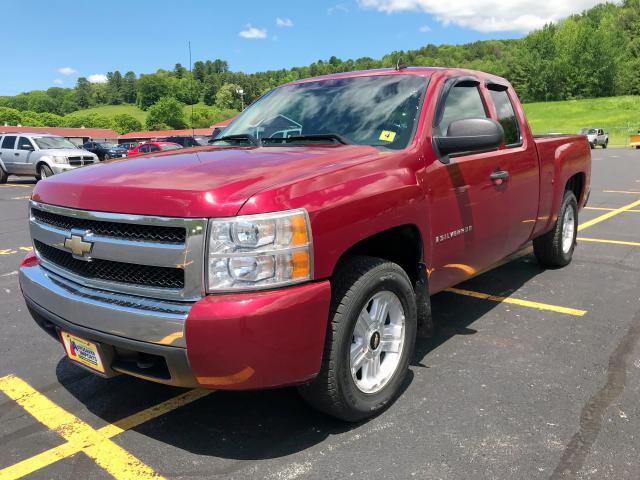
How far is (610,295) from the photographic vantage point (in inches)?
199

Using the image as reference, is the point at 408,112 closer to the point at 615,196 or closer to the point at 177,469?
the point at 177,469

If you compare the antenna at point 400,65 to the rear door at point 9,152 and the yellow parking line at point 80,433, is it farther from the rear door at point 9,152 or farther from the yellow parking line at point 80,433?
the rear door at point 9,152

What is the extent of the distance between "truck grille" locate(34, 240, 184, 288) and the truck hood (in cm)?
26

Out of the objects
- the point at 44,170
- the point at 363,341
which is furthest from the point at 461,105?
the point at 44,170

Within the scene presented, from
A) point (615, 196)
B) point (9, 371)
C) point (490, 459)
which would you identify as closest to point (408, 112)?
point (490, 459)

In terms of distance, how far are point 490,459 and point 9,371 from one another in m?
3.10

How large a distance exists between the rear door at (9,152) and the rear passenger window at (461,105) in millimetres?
19255

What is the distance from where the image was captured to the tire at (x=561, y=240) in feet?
18.6

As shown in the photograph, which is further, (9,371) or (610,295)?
(610,295)

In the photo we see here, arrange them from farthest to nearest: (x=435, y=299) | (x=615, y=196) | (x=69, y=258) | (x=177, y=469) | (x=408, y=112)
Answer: (x=615, y=196)
(x=435, y=299)
(x=408, y=112)
(x=69, y=258)
(x=177, y=469)

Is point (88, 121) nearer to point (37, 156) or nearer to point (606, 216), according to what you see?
point (37, 156)

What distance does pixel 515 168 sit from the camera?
427 centimetres

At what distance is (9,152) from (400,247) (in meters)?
20.1

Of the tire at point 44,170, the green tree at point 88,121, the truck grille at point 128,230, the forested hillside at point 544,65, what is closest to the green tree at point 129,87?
the forested hillside at point 544,65
